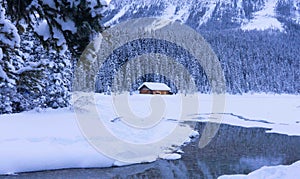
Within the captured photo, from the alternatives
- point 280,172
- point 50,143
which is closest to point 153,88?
point 50,143

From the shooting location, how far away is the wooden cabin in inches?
2882

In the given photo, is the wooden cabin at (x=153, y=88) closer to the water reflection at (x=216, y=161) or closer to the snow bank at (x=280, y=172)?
the water reflection at (x=216, y=161)

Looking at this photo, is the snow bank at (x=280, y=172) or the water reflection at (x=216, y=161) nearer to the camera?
the snow bank at (x=280, y=172)

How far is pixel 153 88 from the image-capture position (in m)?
72.9

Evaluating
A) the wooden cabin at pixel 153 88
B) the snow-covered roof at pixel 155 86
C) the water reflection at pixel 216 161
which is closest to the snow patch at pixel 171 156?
the water reflection at pixel 216 161

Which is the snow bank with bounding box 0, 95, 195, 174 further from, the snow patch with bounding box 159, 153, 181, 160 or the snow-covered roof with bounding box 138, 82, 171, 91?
the snow-covered roof with bounding box 138, 82, 171, 91

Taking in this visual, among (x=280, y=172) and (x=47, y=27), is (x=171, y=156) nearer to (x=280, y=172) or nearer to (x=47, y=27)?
(x=280, y=172)

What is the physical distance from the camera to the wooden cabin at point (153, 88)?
240ft

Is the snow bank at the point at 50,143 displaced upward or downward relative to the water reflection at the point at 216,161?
upward

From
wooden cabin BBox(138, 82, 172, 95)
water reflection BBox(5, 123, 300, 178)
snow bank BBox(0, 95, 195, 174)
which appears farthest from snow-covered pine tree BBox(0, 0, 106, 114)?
wooden cabin BBox(138, 82, 172, 95)

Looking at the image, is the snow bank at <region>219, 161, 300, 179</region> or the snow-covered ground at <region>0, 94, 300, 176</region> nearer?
the snow bank at <region>219, 161, 300, 179</region>

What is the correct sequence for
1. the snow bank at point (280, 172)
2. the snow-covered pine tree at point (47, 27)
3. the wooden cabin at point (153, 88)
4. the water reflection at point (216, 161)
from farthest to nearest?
the wooden cabin at point (153, 88) < the water reflection at point (216, 161) < the snow bank at point (280, 172) < the snow-covered pine tree at point (47, 27)

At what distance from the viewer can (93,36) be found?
3.96 m

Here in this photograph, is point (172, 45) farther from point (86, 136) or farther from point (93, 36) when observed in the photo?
point (93, 36)
